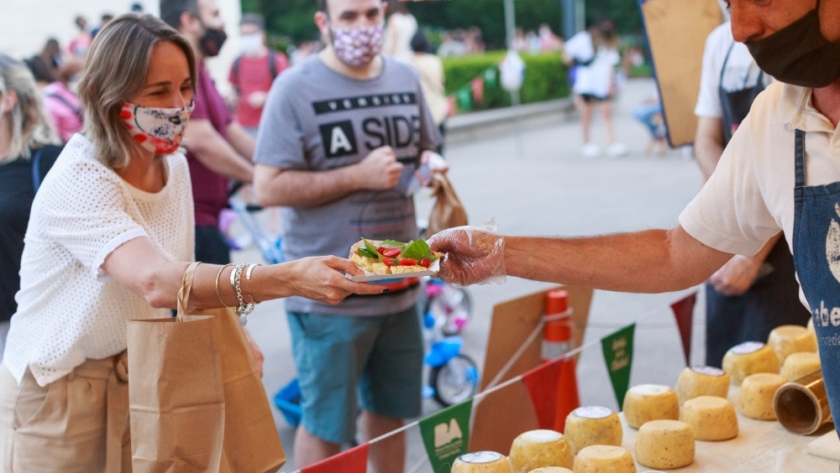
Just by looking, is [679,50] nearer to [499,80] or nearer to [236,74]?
[236,74]

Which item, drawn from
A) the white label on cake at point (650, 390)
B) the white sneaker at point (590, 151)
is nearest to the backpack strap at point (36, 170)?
the white label on cake at point (650, 390)

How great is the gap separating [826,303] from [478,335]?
15.2 feet

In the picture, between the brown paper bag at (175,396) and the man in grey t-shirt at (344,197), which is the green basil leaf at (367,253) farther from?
the man in grey t-shirt at (344,197)

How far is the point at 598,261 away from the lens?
2.10 m

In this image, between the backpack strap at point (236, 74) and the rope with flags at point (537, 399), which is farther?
the backpack strap at point (236, 74)

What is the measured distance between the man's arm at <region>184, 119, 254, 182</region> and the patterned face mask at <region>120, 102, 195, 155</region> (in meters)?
1.57

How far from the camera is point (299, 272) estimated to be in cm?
194

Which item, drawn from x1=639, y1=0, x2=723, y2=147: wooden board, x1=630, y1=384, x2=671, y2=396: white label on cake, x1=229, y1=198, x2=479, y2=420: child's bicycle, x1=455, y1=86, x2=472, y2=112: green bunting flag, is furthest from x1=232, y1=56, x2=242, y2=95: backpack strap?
x1=455, y1=86, x2=472, y2=112: green bunting flag

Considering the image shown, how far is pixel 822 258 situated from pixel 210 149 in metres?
2.87

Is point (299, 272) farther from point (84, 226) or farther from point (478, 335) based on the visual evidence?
point (478, 335)

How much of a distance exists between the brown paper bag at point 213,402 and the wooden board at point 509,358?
107 cm

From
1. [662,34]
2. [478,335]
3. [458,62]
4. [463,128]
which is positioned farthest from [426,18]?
[662,34]

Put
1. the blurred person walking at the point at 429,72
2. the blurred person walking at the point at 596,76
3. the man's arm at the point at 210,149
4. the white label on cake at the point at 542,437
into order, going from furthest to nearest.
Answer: the blurred person walking at the point at 596,76 < the blurred person walking at the point at 429,72 < the man's arm at the point at 210,149 < the white label on cake at the point at 542,437

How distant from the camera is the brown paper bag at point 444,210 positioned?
3338mm
